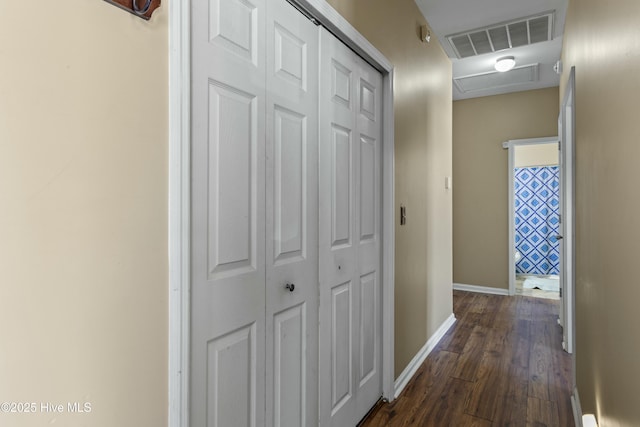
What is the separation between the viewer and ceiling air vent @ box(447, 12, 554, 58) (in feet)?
9.39

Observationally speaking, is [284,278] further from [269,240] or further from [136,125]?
[136,125]

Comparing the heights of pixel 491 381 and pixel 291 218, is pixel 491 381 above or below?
below

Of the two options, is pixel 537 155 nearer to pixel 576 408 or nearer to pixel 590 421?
pixel 576 408

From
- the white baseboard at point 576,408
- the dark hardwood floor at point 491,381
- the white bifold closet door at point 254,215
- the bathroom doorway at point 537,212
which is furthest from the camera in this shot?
the bathroom doorway at point 537,212

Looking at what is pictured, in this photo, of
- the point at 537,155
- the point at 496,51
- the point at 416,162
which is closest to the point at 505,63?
the point at 496,51

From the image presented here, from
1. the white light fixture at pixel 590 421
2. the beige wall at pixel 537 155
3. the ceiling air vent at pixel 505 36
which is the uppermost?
the ceiling air vent at pixel 505 36

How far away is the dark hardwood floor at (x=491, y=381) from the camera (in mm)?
2031

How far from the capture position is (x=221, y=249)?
3.60ft

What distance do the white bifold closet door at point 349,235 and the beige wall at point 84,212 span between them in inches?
33.6

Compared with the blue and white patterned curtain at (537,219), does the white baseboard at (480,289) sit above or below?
below

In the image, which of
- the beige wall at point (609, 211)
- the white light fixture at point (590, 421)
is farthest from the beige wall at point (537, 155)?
the white light fixture at point (590, 421)

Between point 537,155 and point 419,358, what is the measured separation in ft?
16.6

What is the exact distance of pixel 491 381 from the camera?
2.43m

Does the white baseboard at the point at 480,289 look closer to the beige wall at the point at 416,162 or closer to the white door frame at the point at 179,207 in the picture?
the beige wall at the point at 416,162
